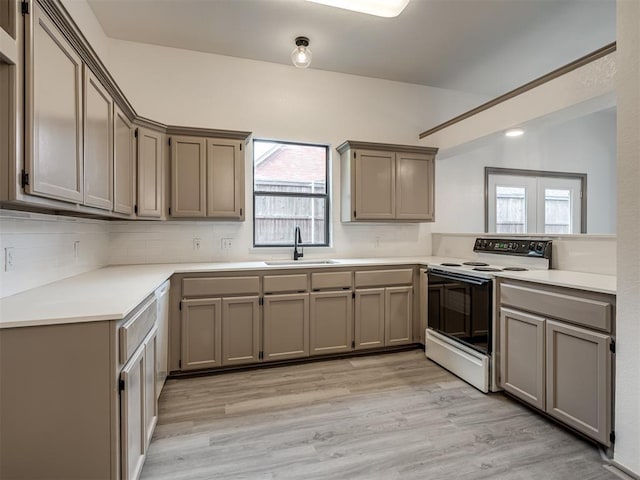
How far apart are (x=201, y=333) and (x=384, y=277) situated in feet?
5.75

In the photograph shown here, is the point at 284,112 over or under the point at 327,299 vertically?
over

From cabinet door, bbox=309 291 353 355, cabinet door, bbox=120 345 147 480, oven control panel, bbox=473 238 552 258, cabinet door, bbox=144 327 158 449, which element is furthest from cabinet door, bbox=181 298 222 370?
oven control panel, bbox=473 238 552 258

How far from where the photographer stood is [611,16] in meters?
2.79

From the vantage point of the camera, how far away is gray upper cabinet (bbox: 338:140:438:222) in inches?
140

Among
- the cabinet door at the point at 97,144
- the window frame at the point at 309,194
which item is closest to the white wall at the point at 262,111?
the window frame at the point at 309,194

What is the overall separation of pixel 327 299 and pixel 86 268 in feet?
6.49

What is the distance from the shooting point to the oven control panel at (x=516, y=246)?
2.76 meters

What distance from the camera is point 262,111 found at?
141 inches

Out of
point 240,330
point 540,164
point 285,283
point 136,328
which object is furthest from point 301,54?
point 540,164

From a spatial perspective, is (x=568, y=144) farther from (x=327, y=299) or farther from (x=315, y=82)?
(x=327, y=299)

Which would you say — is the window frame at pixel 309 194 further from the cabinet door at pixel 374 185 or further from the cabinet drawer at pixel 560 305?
the cabinet drawer at pixel 560 305

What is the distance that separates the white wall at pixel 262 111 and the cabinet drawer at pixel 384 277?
2.11ft

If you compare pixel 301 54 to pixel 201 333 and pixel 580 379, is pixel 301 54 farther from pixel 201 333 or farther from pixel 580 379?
pixel 580 379

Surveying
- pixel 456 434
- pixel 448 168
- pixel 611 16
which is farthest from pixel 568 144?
pixel 456 434
